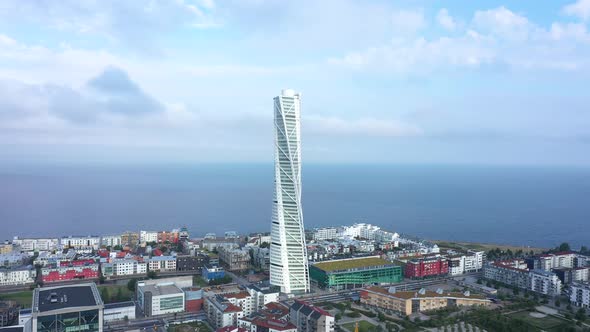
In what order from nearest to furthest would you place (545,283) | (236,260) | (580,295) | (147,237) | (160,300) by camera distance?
(160,300) → (580,295) → (545,283) → (236,260) → (147,237)

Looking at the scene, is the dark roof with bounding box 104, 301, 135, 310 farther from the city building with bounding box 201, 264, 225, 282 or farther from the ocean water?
the ocean water

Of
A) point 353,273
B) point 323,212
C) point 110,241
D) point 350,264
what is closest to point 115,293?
point 353,273

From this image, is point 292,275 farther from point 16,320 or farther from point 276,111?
point 16,320

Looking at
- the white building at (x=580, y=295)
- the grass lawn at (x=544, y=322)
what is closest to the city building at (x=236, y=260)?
the grass lawn at (x=544, y=322)

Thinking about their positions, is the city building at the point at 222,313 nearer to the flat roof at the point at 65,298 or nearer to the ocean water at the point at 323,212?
the flat roof at the point at 65,298

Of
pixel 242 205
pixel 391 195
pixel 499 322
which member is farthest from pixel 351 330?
pixel 391 195

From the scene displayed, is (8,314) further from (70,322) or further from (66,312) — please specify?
(66,312)
